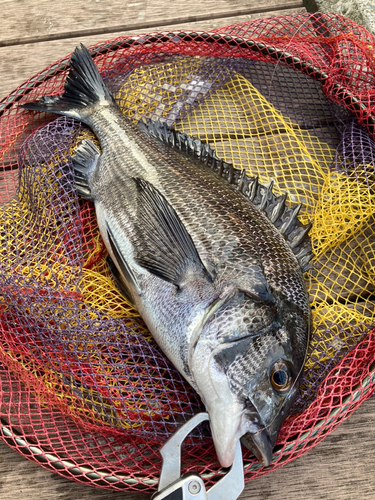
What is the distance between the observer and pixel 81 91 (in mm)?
1881

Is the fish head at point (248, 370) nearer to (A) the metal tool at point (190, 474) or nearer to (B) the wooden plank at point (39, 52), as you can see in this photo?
(A) the metal tool at point (190, 474)

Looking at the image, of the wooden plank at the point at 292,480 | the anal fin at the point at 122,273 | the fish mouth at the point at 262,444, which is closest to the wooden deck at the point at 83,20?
the anal fin at the point at 122,273

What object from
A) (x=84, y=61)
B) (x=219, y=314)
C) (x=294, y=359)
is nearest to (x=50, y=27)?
(x=84, y=61)

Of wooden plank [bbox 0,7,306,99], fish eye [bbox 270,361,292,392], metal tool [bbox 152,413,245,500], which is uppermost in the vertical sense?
wooden plank [bbox 0,7,306,99]

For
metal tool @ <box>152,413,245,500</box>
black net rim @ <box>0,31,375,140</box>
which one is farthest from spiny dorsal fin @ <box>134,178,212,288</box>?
black net rim @ <box>0,31,375,140</box>

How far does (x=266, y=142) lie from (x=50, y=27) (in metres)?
1.60

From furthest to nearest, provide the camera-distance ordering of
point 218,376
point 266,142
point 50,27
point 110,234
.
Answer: point 50,27 → point 266,142 → point 110,234 → point 218,376

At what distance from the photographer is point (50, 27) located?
8.22 ft

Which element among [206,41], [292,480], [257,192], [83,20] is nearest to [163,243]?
[257,192]

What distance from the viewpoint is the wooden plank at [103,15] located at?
249 cm

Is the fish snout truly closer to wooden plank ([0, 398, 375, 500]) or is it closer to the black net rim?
wooden plank ([0, 398, 375, 500])

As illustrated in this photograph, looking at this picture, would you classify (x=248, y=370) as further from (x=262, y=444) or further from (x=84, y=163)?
(x=84, y=163)

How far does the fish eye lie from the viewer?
1.15 meters

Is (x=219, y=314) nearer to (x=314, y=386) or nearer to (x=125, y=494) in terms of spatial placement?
(x=314, y=386)
